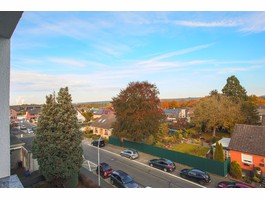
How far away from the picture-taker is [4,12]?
195cm

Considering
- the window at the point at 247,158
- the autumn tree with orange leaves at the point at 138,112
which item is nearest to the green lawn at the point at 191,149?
the autumn tree with orange leaves at the point at 138,112

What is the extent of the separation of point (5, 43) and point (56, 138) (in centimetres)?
890

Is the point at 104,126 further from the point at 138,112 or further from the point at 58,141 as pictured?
the point at 58,141

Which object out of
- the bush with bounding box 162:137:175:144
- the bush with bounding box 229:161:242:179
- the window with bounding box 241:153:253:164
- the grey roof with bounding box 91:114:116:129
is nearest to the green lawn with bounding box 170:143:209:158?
the bush with bounding box 162:137:175:144

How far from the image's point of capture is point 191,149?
19750 millimetres

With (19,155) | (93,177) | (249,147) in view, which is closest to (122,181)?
(93,177)

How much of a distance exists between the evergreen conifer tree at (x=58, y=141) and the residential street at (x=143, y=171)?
376cm

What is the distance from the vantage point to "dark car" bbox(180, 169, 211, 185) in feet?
39.6

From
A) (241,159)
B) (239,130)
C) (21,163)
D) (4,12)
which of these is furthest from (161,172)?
(4,12)

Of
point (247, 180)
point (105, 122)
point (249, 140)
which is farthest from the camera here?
point (105, 122)

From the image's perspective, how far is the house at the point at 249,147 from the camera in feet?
43.2

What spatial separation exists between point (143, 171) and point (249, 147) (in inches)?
328

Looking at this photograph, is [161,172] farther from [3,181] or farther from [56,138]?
[3,181]

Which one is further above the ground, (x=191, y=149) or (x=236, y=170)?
(x=236, y=170)
